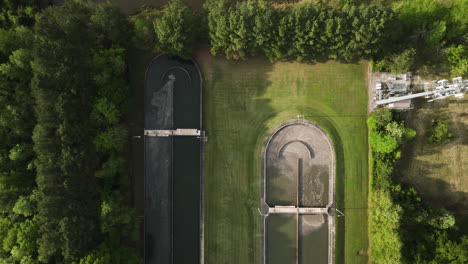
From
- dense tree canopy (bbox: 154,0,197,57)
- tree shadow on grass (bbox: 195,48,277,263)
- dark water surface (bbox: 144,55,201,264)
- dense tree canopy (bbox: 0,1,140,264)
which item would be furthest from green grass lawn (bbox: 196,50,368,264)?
dense tree canopy (bbox: 0,1,140,264)

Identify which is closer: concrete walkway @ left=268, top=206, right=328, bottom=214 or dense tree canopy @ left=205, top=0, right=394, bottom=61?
dense tree canopy @ left=205, top=0, right=394, bottom=61

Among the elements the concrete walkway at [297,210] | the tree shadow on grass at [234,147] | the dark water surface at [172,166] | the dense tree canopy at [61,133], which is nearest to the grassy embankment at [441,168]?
the concrete walkway at [297,210]

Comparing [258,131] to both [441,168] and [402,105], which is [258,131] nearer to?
[402,105]

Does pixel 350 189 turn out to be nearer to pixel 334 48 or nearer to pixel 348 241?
pixel 348 241

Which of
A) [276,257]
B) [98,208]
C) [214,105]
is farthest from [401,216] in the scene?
[98,208]

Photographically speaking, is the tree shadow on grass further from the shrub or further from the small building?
the shrub

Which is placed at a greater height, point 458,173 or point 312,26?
point 312,26
